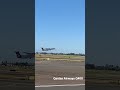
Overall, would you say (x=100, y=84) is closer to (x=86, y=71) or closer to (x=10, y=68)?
(x=86, y=71)

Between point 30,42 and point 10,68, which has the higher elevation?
point 30,42

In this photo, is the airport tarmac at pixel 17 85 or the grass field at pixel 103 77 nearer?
the airport tarmac at pixel 17 85

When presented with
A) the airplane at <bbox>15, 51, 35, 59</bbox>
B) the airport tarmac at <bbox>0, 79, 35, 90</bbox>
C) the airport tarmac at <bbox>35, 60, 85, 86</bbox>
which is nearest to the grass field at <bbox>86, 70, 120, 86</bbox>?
the airport tarmac at <bbox>35, 60, 85, 86</bbox>

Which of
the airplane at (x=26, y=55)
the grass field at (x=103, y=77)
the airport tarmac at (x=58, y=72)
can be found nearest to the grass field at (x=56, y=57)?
the airplane at (x=26, y=55)

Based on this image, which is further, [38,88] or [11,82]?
[11,82]

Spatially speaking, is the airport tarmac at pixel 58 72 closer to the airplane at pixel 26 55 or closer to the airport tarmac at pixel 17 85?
the airport tarmac at pixel 17 85

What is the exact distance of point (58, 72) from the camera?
1700 centimetres

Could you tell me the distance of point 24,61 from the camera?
15141 millimetres

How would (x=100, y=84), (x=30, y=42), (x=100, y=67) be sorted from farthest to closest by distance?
(x=100, y=84) → (x=100, y=67) → (x=30, y=42)

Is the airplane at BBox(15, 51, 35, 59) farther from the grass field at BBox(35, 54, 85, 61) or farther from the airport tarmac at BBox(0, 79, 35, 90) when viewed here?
the airport tarmac at BBox(0, 79, 35, 90)

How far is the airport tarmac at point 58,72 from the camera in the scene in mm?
16453

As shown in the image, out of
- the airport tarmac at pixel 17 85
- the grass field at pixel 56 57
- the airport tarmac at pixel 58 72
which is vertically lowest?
A: the airport tarmac at pixel 17 85

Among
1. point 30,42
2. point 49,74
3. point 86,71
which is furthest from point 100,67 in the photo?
point 30,42

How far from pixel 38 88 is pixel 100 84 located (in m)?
3.64
